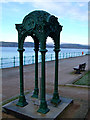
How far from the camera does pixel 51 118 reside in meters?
3.95

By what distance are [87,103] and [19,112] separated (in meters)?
2.74

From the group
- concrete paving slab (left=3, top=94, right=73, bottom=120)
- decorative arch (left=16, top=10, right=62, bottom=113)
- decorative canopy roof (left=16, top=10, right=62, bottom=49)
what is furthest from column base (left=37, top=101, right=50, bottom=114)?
decorative canopy roof (left=16, top=10, right=62, bottom=49)

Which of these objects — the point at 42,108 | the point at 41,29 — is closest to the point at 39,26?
the point at 41,29

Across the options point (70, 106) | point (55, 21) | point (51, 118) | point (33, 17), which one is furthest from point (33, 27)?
point (70, 106)

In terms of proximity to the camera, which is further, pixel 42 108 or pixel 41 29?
pixel 42 108

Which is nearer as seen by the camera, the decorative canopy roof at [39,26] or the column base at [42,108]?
the decorative canopy roof at [39,26]

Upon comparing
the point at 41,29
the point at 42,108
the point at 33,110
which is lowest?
the point at 33,110

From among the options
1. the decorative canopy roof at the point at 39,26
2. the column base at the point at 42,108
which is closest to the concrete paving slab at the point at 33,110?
the column base at the point at 42,108

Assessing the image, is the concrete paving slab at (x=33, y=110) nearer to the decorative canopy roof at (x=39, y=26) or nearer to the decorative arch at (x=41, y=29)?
the decorative arch at (x=41, y=29)

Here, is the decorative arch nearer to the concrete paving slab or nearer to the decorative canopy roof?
the decorative canopy roof

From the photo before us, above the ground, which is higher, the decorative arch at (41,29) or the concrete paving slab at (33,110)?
the decorative arch at (41,29)

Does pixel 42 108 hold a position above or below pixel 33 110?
above

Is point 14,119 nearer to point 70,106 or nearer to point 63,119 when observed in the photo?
point 63,119

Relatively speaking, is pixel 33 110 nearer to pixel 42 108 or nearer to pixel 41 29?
pixel 42 108
